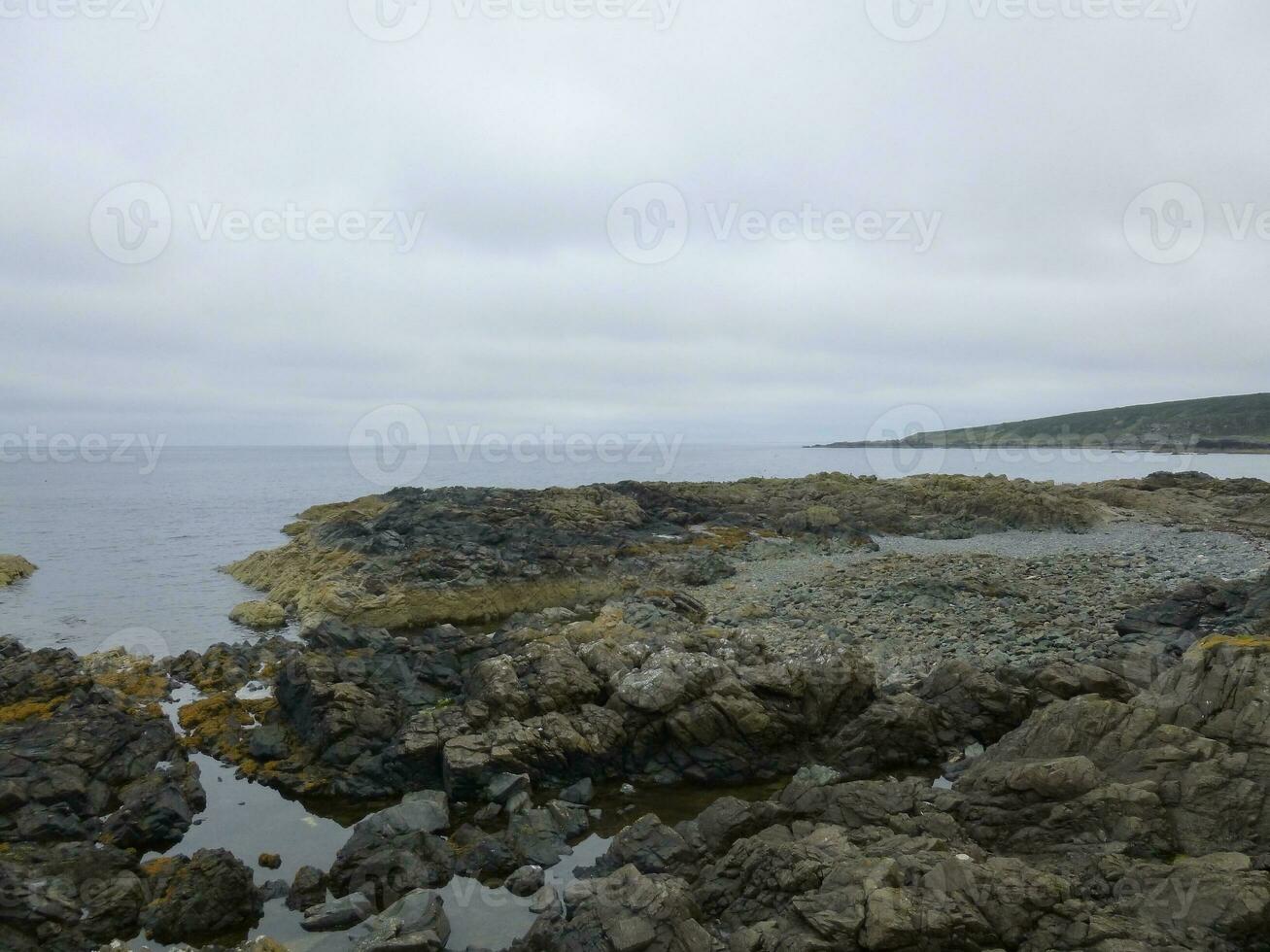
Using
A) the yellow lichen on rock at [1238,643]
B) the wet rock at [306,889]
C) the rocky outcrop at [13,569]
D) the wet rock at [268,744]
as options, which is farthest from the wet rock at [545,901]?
the rocky outcrop at [13,569]

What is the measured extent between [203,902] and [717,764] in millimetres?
8168

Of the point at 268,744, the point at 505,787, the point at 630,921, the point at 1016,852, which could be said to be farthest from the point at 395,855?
the point at 1016,852

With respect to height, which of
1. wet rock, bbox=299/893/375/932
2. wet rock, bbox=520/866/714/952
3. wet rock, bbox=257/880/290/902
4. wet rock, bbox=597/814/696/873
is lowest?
wet rock, bbox=257/880/290/902

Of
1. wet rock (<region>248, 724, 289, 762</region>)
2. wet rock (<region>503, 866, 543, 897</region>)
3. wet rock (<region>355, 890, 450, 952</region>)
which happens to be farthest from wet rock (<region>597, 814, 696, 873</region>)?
wet rock (<region>248, 724, 289, 762</region>)

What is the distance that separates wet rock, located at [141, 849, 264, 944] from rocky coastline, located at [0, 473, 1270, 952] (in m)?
0.04

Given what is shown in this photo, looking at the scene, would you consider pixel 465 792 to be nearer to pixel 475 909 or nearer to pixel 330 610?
pixel 475 909

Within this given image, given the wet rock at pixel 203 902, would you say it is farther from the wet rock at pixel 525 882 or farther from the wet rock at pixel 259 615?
the wet rock at pixel 259 615

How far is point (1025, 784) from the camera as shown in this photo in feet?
32.2

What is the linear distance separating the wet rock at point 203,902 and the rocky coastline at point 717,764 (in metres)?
0.04

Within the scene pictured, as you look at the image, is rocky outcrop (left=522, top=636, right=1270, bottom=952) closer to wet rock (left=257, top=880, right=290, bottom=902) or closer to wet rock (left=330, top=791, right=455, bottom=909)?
wet rock (left=330, top=791, right=455, bottom=909)

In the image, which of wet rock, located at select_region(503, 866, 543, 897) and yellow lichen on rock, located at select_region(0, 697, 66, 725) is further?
yellow lichen on rock, located at select_region(0, 697, 66, 725)

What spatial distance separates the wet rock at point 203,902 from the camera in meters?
9.34

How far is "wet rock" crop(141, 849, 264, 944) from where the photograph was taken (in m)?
9.34

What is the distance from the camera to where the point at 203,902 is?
9.53 metres
